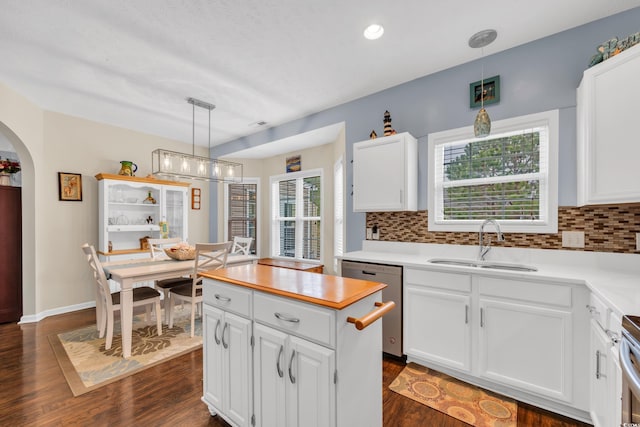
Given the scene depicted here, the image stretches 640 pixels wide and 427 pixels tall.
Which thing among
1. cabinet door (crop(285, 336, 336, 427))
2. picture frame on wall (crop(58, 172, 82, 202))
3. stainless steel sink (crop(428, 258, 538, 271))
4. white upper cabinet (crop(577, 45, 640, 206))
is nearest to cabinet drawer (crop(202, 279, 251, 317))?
cabinet door (crop(285, 336, 336, 427))

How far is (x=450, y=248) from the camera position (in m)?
2.71

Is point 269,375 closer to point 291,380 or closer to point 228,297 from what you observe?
point 291,380

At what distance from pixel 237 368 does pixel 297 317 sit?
58 cm

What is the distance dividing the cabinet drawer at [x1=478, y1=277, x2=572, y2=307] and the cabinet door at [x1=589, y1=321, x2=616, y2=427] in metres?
0.19

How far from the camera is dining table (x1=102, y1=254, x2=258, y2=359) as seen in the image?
2604mm

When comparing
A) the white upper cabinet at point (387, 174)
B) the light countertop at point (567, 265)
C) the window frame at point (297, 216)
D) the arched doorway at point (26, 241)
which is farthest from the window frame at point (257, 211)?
the light countertop at point (567, 265)

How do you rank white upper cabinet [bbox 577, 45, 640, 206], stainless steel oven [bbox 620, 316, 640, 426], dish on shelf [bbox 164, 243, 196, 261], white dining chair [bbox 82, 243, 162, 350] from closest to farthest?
stainless steel oven [bbox 620, 316, 640, 426]
white upper cabinet [bbox 577, 45, 640, 206]
white dining chair [bbox 82, 243, 162, 350]
dish on shelf [bbox 164, 243, 196, 261]

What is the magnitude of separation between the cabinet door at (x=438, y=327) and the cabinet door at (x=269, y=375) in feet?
4.59

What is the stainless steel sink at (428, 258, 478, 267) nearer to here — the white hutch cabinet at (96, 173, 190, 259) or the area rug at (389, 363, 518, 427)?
the area rug at (389, 363, 518, 427)

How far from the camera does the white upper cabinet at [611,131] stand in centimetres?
166

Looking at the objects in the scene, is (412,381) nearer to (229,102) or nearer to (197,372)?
(197,372)

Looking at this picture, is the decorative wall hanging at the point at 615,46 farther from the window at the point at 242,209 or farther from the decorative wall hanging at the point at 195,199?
the decorative wall hanging at the point at 195,199

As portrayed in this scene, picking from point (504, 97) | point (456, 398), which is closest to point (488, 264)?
point (456, 398)

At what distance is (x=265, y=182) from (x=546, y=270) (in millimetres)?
4576
